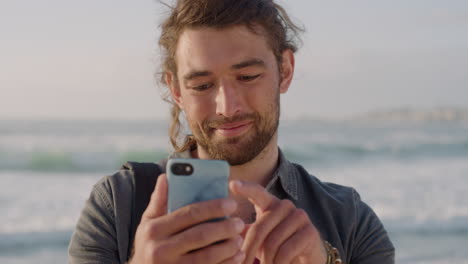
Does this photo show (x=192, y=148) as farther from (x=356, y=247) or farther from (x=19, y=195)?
(x=19, y=195)

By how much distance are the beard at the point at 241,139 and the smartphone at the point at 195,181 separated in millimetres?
944

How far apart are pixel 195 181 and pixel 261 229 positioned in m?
0.26

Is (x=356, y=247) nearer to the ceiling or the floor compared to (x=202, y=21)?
nearer to the floor

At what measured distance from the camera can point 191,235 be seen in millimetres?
1581

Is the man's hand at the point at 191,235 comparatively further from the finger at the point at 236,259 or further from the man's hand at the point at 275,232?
the man's hand at the point at 275,232

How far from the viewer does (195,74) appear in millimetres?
2697

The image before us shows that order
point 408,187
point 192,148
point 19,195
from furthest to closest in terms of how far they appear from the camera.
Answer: point 408,187, point 19,195, point 192,148

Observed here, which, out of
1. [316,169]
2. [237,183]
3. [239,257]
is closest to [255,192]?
[237,183]

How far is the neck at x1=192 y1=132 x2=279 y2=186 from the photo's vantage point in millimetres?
2943

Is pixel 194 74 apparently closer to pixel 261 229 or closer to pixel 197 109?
pixel 197 109

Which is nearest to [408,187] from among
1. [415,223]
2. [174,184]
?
[415,223]

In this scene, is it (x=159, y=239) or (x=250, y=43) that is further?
(x=250, y=43)

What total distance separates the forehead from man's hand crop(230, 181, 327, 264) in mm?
966

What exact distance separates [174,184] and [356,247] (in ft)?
4.74
